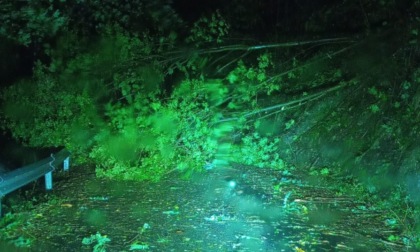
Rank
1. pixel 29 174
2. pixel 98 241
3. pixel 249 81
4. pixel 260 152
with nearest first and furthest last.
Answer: pixel 98 241, pixel 29 174, pixel 260 152, pixel 249 81

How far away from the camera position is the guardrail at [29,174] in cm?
585

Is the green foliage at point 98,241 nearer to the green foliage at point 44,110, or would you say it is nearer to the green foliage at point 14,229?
the green foliage at point 14,229

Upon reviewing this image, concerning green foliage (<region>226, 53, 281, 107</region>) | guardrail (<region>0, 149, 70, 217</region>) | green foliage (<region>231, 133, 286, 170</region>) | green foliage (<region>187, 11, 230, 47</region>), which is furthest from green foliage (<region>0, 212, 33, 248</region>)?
green foliage (<region>187, 11, 230, 47</region>)

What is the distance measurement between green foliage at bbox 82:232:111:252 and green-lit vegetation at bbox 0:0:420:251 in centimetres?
228

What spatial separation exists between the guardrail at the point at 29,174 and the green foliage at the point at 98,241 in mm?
1386

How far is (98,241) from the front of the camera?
5246 millimetres

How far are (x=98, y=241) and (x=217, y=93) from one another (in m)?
4.18

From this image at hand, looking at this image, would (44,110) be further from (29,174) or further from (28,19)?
(29,174)

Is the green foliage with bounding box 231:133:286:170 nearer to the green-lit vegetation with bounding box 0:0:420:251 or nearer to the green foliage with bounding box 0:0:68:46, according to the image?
the green-lit vegetation with bounding box 0:0:420:251

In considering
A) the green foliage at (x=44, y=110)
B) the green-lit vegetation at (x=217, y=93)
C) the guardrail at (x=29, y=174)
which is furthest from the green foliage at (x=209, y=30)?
the guardrail at (x=29, y=174)

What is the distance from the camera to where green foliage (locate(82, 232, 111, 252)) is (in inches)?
200

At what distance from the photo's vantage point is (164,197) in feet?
22.1

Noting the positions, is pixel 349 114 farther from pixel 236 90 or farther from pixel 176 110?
pixel 176 110

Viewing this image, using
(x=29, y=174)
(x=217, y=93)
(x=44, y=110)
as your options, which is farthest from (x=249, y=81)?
(x=29, y=174)
